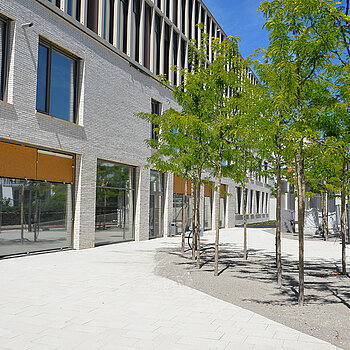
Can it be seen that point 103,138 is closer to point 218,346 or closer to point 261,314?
point 261,314

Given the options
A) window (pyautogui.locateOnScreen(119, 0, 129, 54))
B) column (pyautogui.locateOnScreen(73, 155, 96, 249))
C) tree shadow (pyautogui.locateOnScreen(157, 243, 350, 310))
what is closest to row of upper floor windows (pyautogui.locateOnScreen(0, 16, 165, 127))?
column (pyautogui.locateOnScreen(73, 155, 96, 249))

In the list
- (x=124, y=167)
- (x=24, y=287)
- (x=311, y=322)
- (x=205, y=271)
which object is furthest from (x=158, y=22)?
(x=311, y=322)

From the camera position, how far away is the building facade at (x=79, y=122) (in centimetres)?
1351

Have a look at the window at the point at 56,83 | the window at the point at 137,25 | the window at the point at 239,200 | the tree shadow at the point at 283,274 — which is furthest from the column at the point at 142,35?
the window at the point at 239,200

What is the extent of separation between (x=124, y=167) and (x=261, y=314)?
46.9 ft

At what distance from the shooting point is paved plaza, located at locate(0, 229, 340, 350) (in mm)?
5336

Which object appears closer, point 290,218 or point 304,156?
point 304,156

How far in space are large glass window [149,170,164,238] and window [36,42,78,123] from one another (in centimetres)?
826

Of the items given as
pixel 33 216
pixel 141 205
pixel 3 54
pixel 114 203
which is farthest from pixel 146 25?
pixel 33 216

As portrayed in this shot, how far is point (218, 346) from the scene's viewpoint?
5.23 meters

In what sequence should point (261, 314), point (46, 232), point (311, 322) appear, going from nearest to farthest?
point (311, 322), point (261, 314), point (46, 232)

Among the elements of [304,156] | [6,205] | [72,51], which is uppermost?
[72,51]

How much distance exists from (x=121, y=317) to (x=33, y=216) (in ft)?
29.2

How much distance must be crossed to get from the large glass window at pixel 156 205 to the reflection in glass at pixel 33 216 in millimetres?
7715
